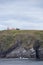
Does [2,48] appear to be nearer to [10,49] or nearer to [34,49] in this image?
[10,49]

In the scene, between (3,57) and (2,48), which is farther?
(2,48)

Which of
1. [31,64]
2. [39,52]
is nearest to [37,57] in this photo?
[39,52]

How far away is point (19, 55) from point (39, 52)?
1031 centimetres

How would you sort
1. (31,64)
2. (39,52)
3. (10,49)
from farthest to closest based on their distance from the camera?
(10,49) → (39,52) → (31,64)

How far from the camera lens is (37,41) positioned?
195000 millimetres

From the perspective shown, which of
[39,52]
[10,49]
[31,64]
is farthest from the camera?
[10,49]

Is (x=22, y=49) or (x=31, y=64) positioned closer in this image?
(x=31, y=64)

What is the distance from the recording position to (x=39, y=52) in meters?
180

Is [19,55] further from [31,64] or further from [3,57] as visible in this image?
[31,64]

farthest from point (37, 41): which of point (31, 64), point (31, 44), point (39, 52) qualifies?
point (31, 64)

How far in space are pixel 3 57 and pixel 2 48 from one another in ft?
42.1

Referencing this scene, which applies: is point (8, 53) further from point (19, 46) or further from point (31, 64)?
point (31, 64)

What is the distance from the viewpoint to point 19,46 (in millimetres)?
191125

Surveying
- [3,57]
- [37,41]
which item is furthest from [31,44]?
[3,57]
